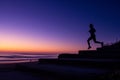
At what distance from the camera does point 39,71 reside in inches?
522

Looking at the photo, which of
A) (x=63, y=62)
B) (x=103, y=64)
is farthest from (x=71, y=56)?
(x=103, y=64)

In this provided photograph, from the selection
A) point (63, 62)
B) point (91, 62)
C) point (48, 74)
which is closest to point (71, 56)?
point (63, 62)

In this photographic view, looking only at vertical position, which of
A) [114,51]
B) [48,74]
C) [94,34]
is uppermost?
[94,34]

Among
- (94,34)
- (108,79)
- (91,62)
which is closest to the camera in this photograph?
(108,79)

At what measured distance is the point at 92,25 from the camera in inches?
661

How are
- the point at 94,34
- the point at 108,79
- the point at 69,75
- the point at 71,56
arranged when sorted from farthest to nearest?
the point at 71,56, the point at 94,34, the point at 69,75, the point at 108,79

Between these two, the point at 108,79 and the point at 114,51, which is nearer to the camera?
the point at 108,79

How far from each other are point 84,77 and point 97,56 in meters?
7.23

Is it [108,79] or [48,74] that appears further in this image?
[48,74]

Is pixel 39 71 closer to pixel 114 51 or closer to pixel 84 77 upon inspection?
pixel 84 77

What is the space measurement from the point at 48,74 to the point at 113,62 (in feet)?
13.6

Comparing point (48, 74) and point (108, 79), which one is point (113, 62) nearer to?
point (48, 74)

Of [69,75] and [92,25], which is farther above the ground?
[92,25]

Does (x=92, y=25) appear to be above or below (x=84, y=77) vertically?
above
